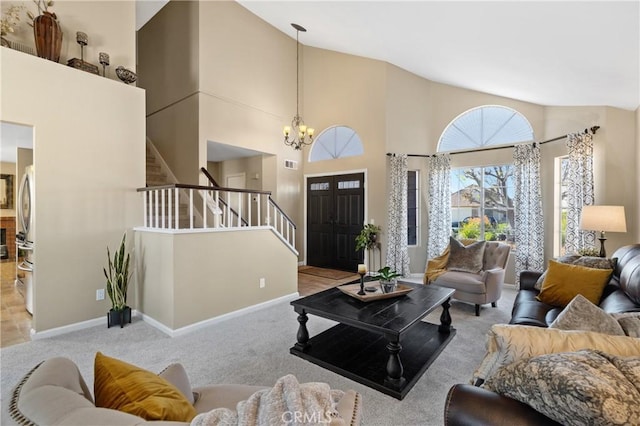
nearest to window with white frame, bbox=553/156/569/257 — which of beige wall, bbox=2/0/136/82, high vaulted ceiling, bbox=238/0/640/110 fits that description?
high vaulted ceiling, bbox=238/0/640/110

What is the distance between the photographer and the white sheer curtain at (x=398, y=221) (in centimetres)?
575

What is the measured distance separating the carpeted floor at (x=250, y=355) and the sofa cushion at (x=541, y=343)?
1.01 m

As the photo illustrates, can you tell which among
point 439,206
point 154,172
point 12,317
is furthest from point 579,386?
point 154,172

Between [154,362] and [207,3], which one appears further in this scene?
[207,3]

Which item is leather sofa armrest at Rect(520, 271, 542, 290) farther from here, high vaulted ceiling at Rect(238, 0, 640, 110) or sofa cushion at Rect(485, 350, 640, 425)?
sofa cushion at Rect(485, 350, 640, 425)

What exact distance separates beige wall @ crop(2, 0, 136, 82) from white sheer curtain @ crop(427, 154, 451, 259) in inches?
208

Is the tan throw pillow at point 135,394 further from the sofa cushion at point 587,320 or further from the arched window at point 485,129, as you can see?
the arched window at point 485,129

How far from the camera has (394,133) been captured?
19.2 ft

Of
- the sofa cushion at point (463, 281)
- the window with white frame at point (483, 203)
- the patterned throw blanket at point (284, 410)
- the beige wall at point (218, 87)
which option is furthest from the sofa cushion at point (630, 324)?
the beige wall at point (218, 87)

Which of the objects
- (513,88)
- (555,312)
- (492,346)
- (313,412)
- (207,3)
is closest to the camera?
(313,412)

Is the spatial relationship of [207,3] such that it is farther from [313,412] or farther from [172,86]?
[313,412]

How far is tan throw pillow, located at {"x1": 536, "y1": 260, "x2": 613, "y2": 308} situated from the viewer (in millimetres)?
2555

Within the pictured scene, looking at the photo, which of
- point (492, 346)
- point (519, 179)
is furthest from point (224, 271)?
point (519, 179)

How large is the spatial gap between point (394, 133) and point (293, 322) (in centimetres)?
414
